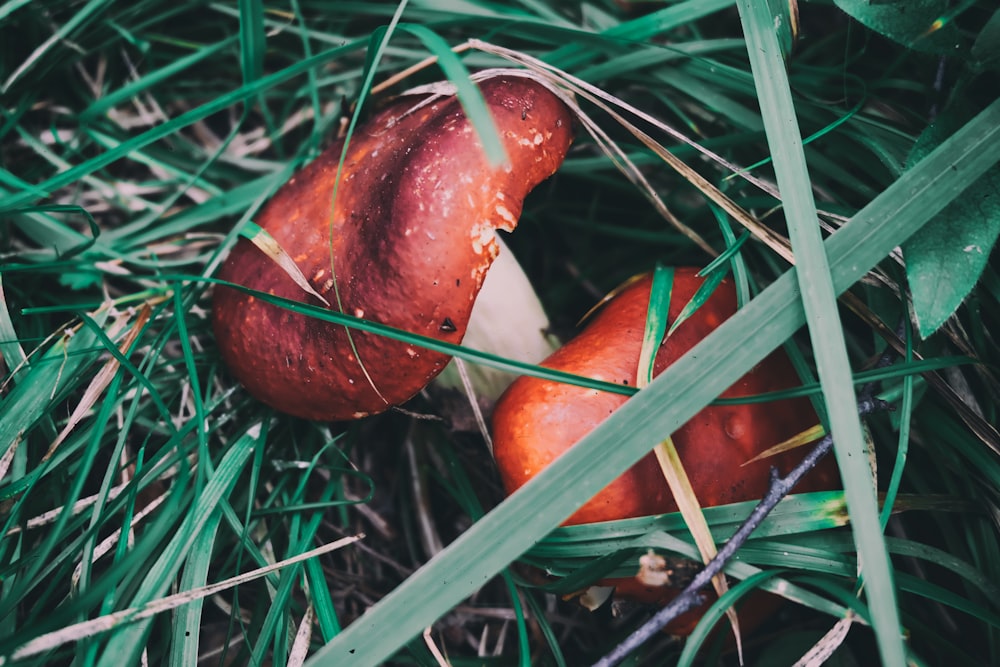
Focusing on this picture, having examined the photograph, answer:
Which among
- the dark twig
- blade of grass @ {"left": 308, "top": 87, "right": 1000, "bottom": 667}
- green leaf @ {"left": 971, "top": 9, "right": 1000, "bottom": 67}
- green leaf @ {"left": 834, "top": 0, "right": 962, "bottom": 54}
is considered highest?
green leaf @ {"left": 834, "top": 0, "right": 962, "bottom": 54}

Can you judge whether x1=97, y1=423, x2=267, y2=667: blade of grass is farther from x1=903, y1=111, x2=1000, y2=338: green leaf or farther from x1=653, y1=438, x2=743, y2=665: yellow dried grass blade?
x1=903, y1=111, x2=1000, y2=338: green leaf

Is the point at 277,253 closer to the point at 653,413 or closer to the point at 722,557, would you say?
the point at 653,413

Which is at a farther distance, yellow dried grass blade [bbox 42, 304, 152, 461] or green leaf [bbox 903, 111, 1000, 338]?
yellow dried grass blade [bbox 42, 304, 152, 461]

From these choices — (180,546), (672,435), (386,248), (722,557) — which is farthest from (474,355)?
(180,546)

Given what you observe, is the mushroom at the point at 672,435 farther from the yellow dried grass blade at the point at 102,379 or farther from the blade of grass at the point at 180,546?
the yellow dried grass blade at the point at 102,379

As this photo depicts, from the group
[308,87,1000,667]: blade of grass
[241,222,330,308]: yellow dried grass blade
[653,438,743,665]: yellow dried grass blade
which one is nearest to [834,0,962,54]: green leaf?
[308,87,1000,667]: blade of grass

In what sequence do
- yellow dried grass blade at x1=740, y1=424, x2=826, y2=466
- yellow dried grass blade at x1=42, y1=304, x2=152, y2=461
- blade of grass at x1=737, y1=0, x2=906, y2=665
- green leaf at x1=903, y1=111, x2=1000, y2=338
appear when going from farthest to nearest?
1. yellow dried grass blade at x1=42, y1=304, x2=152, y2=461
2. yellow dried grass blade at x1=740, y1=424, x2=826, y2=466
3. green leaf at x1=903, y1=111, x2=1000, y2=338
4. blade of grass at x1=737, y1=0, x2=906, y2=665
